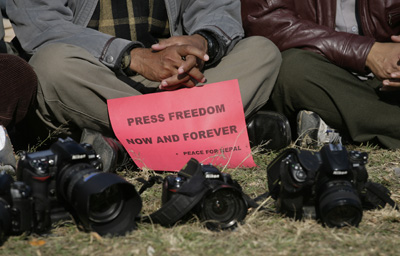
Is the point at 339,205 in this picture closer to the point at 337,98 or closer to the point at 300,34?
the point at 337,98

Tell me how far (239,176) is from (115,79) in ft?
2.55

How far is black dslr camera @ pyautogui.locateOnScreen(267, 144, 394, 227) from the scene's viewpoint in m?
1.80

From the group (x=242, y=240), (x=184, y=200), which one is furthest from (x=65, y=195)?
(x=242, y=240)

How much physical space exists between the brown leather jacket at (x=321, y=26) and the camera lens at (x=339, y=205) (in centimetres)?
125

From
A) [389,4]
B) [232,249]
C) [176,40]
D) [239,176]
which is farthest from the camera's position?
[389,4]

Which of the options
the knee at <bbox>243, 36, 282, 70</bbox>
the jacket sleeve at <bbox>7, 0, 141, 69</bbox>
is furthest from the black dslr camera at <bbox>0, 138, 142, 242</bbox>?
the knee at <bbox>243, 36, 282, 70</bbox>

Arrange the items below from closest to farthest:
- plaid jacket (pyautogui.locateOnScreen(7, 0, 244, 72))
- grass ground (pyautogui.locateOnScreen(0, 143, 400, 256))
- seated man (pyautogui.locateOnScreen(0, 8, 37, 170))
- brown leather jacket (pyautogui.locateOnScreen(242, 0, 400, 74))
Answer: grass ground (pyautogui.locateOnScreen(0, 143, 400, 256)), seated man (pyautogui.locateOnScreen(0, 8, 37, 170)), plaid jacket (pyautogui.locateOnScreen(7, 0, 244, 72)), brown leather jacket (pyautogui.locateOnScreen(242, 0, 400, 74))

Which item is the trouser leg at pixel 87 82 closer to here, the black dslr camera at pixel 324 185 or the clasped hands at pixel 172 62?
the clasped hands at pixel 172 62

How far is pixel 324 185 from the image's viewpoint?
1839 mm

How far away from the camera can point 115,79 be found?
2688 mm

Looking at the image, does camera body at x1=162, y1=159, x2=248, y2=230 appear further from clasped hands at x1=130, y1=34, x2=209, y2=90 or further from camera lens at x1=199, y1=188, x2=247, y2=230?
clasped hands at x1=130, y1=34, x2=209, y2=90

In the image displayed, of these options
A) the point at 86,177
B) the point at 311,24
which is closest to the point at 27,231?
the point at 86,177

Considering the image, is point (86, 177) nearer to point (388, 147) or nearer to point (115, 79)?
point (115, 79)

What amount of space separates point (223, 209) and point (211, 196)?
0.27 ft
